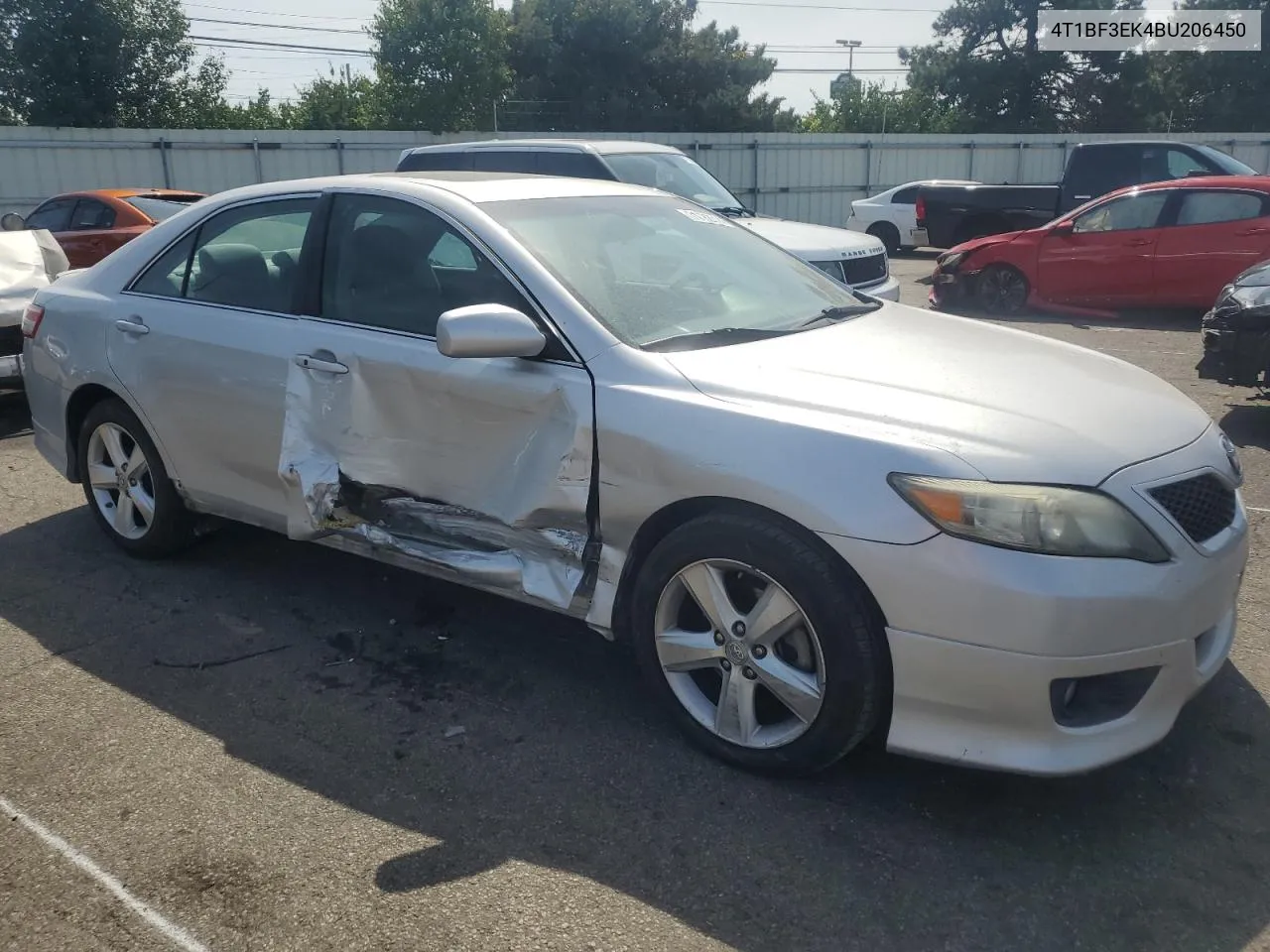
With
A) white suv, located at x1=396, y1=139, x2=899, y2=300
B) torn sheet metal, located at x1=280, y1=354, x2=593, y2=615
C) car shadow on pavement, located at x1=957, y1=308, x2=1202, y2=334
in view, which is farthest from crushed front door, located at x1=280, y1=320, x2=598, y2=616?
car shadow on pavement, located at x1=957, y1=308, x2=1202, y2=334

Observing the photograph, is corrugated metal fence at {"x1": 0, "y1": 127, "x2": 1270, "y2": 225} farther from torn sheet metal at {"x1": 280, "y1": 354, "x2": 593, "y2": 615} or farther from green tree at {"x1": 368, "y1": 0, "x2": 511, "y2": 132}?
torn sheet metal at {"x1": 280, "y1": 354, "x2": 593, "y2": 615}

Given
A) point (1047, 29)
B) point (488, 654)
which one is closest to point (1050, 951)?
point (488, 654)

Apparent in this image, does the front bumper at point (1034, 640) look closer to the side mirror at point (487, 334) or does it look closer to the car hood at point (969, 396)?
the car hood at point (969, 396)

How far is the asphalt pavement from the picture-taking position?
8.36 feet

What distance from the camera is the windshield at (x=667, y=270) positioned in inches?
139

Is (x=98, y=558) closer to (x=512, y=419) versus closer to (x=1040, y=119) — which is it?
(x=512, y=419)

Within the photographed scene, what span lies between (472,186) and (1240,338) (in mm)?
4944

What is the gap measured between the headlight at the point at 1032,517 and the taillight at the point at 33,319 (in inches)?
165

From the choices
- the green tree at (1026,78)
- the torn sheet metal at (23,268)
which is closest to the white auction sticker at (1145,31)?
the green tree at (1026,78)

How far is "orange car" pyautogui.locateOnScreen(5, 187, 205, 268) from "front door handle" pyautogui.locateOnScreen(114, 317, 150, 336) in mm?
8449

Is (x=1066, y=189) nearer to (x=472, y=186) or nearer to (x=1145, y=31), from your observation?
(x=472, y=186)

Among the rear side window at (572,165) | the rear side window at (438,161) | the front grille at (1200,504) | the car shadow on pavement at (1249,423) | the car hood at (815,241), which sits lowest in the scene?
the car shadow on pavement at (1249,423)

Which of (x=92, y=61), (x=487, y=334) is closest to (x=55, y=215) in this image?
(x=487, y=334)

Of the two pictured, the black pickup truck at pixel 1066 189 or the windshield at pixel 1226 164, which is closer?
the windshield at pixel 1226 164
